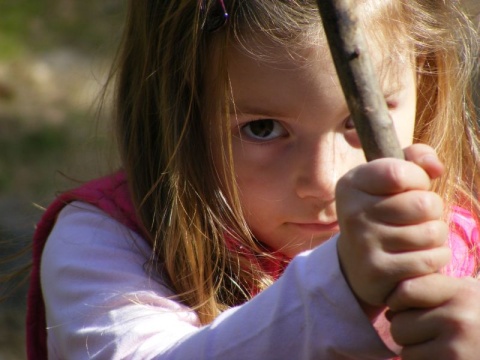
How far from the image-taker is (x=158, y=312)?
4.51 ft

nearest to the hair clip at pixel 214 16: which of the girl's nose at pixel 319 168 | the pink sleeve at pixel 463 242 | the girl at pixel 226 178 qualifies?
the girl at pixel 226 178

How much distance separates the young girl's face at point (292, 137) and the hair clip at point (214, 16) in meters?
0.04

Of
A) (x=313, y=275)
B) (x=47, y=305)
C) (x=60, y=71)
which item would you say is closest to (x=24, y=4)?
(x=60, y=71)

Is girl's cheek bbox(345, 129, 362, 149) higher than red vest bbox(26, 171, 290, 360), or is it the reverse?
girl's cheek bbox(345, 129, 362, 149)

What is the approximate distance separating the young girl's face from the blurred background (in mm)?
1324

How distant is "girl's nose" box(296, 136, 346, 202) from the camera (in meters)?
1.34

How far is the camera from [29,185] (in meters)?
3.50

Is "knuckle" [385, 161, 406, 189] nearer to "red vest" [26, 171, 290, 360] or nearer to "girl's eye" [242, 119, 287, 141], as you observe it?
"girl's eye" [242, 119, 287, 141]

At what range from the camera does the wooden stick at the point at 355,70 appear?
2.78ft

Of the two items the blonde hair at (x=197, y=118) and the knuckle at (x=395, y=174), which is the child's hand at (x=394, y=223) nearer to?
the knuckle at (x=395, y=174)

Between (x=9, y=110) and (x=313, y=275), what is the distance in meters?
3.15

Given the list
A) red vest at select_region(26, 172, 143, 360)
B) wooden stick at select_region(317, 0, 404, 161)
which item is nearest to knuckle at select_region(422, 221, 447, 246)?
wooden stick at select_region(317, 0, 404, 161)

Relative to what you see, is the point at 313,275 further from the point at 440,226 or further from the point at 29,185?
the point at 29,185

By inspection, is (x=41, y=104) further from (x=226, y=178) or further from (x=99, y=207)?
(x=226, y=178)
